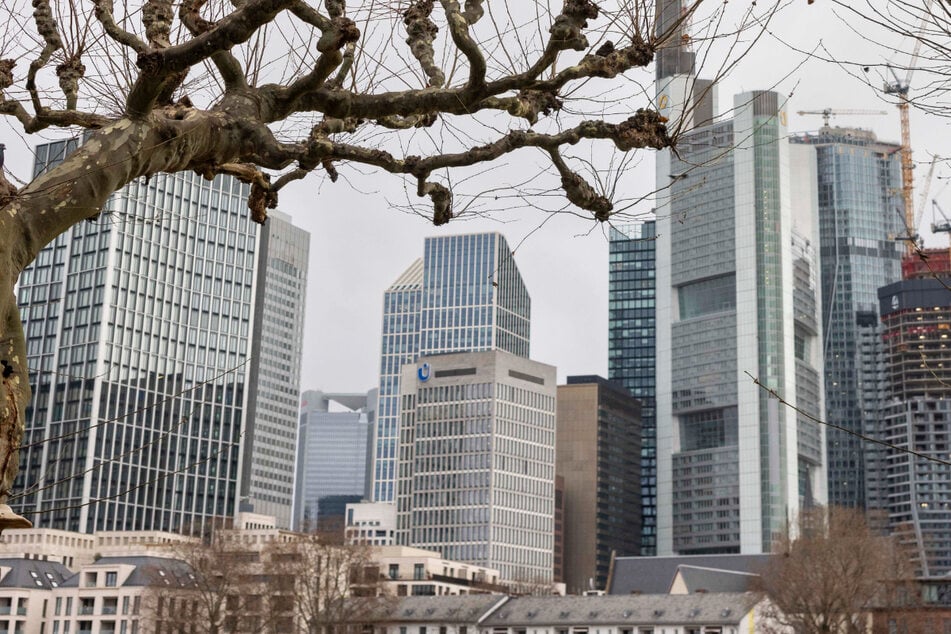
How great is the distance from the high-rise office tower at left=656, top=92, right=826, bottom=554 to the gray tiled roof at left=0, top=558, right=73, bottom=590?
321 ft

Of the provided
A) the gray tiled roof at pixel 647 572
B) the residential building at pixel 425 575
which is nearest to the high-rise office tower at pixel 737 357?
the residential building at pixel 425 575

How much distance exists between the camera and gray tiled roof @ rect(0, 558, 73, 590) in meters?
97.0

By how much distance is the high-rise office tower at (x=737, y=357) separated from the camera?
174125mm

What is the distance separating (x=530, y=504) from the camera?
15912 centimetres

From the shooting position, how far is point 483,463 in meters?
156

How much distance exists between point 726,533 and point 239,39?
174678 millimetres

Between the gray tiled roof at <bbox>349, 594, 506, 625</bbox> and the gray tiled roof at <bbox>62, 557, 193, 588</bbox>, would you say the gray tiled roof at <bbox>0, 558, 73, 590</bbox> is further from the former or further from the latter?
the gray tiled roof at <bbox>349, 594, 506, 625</bbox>

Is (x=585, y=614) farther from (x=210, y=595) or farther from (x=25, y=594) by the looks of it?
(x=25, y=594)

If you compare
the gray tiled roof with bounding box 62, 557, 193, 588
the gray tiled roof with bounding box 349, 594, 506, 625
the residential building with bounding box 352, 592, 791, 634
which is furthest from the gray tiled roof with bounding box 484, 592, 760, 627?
the gray tiled roof with bounding box 62, 557, 193, 588

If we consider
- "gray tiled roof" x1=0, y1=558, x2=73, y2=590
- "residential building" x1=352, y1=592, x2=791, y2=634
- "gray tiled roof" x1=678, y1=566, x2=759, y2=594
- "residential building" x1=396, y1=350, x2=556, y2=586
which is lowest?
"residential building" x1=352, y1=592, x2=791, y2=634

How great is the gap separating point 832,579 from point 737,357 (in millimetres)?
114087

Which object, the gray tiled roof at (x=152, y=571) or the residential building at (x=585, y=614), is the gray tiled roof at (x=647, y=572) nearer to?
the residential building at (x=585, y=614)

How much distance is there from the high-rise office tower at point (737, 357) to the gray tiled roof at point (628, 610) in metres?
84.0

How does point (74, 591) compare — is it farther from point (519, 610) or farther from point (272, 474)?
point (272, 474)
